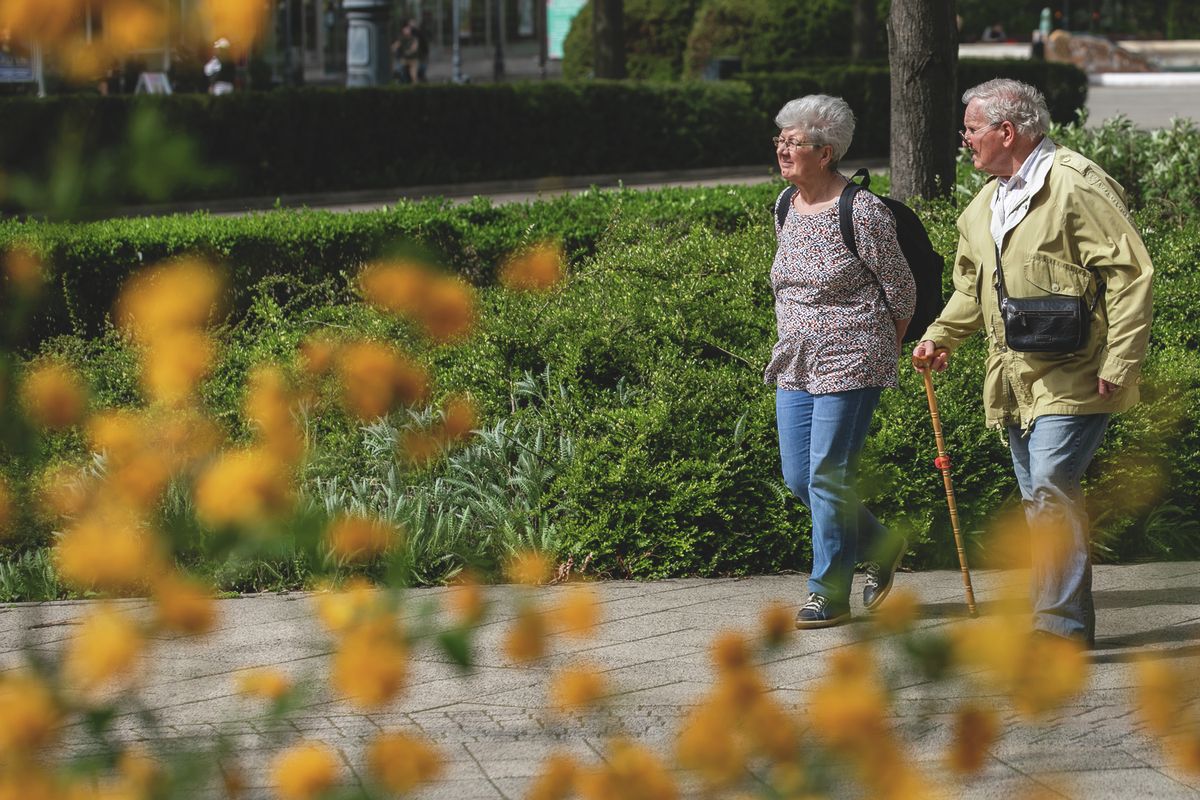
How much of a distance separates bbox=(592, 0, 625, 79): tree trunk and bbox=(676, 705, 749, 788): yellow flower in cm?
2545

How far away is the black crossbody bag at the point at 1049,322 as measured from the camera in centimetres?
482

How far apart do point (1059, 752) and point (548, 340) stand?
11.3 ft

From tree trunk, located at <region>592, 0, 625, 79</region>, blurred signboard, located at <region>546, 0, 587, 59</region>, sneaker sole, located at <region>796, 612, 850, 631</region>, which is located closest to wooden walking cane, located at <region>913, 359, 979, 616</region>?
sneaker sole, located at <region>796, 612, 850, 631</region>

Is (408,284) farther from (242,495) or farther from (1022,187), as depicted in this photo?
(1022,187)

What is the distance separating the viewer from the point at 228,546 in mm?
1948

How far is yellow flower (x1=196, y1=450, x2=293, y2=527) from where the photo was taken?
74.4 inches

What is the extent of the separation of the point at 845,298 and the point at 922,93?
15.1 ft

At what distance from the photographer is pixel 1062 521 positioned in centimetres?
493

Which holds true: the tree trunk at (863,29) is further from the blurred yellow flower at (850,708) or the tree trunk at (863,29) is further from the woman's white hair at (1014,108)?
the blurred yellow flower at (850,708)

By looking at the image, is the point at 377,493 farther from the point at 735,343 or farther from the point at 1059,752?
the point at 1059,752

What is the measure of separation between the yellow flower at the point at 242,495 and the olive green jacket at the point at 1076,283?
3333mm

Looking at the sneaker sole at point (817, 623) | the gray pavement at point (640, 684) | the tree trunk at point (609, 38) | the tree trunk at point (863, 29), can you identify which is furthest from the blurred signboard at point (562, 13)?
the sneaker sole at point (817, 623)

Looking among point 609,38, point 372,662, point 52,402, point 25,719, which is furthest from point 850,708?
point 609,38

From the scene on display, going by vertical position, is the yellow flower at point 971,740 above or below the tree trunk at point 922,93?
below
